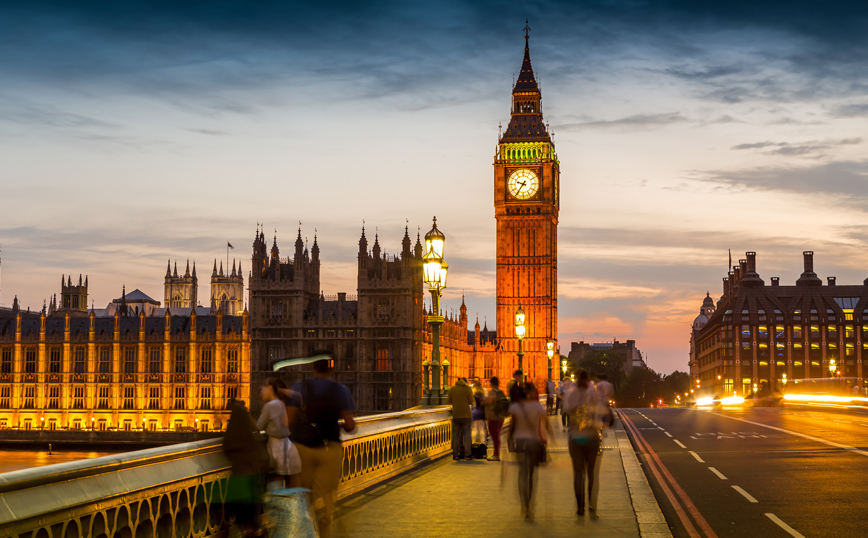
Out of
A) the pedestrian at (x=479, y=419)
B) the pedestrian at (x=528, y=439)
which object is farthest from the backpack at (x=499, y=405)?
the pedestrian at (x=528, y=439)

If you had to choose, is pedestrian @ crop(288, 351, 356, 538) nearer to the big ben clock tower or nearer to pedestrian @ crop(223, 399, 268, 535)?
pedestrian @ crop(223, 399, 268, 535)

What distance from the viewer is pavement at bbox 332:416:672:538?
13.7 meters

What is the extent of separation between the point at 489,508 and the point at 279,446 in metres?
5.64

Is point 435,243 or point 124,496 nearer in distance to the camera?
point 124,496

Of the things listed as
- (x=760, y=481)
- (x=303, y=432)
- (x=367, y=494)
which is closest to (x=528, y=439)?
(x=367, y=494)

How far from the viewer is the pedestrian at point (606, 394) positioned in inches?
613

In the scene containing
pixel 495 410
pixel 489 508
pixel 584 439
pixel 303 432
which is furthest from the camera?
pixel 495 410

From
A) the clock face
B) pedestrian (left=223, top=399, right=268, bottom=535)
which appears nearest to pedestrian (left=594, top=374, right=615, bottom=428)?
pedestrian (left=223, top=399, right=268, bottom=535)

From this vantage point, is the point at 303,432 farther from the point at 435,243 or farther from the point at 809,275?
the point at 809,275

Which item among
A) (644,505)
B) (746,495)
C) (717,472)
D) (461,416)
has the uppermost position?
(461,416)

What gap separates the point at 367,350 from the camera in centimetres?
10988

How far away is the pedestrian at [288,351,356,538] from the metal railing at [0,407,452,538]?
36.6 inches

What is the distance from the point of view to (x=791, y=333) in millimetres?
164125

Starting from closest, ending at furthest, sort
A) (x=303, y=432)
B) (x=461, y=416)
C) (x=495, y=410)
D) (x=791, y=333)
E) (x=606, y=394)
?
1. (x=303, y=432)
2. (x=606, y=394)
3. (x=461, y=416)
4. (x=495, y=410)
5. (x=791, y=333)
